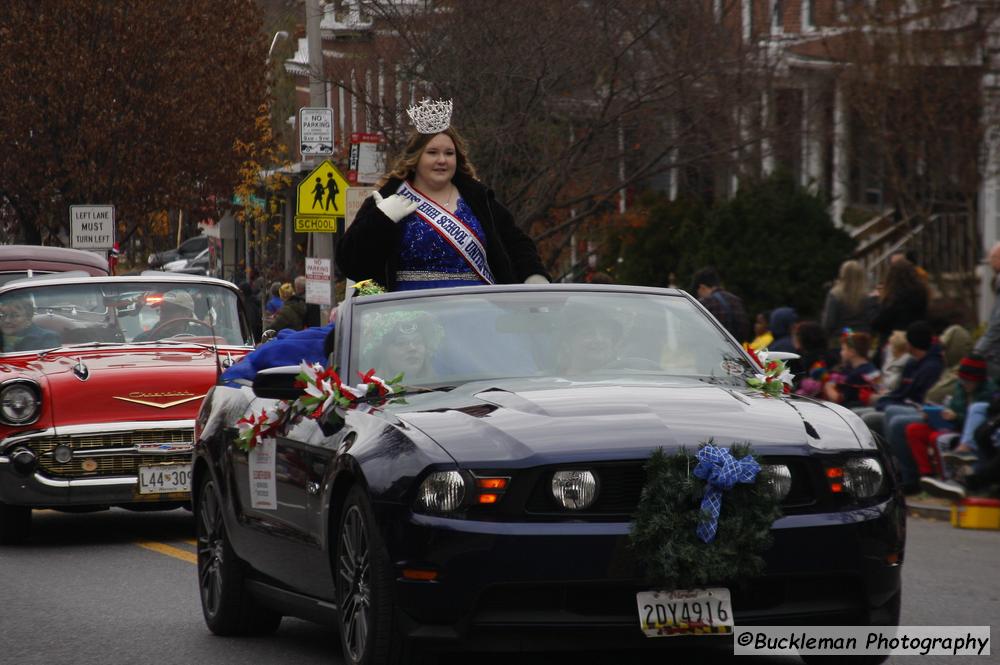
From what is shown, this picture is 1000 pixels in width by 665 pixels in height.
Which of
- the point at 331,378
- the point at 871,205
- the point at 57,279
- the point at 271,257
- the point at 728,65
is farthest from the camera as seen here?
the point at 271,257

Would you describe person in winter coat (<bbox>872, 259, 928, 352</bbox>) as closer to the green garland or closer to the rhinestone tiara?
the rhinestone tiara

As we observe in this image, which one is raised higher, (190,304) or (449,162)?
(449,162)

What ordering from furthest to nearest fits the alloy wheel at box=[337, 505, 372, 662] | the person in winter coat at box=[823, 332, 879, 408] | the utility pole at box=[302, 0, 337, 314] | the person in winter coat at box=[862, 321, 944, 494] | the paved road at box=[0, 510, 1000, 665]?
the utility pole at box=[302, 0, 337, 314] → the person in winter coat at box=[823, 332, 879, 408] → the person in winter coat at box=[862, 321, 944, 494] → the paved road at box=[0, 510, 1000, 665] → the alloy wheel at box=[337, 505, 372, 662]

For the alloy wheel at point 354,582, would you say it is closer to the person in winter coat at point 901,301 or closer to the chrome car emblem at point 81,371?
the chrome car emblem at point 81,371

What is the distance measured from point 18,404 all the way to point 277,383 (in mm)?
5558

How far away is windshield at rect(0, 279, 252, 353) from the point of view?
13.7m

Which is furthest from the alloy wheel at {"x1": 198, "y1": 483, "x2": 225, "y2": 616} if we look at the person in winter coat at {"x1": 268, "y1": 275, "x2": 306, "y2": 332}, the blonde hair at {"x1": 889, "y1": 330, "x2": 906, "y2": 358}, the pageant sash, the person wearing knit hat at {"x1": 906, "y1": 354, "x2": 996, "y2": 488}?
the person in winter coat at {"x1": 268, "y1": 275, "x2": 306, "y2": 332}

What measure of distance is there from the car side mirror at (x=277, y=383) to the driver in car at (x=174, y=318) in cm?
655

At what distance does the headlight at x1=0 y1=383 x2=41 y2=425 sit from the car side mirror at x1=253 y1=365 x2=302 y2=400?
5.46m

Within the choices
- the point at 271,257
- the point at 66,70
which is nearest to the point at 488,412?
the point at 66,70

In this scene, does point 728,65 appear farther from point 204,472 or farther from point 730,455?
point 730,455

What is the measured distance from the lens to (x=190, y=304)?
46.5 ft

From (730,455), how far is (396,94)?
2117 centimetres

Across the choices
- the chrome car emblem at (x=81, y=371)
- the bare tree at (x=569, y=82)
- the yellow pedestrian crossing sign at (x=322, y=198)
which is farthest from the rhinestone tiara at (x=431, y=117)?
the bare tree at (x=569, y=82)
